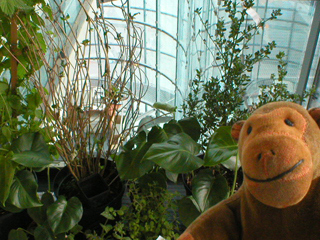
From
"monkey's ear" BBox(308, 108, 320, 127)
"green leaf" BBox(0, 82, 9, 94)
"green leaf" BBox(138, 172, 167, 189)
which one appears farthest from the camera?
"green leaf" BBox(138, 172, 167, 189)

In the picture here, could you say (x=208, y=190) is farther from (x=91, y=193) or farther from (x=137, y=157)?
(x=91, y=193)

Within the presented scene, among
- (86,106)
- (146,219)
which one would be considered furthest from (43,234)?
(86,106)

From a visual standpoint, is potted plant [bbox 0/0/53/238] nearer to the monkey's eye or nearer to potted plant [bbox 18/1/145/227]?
potted plant [bbox 18/1/145/227]

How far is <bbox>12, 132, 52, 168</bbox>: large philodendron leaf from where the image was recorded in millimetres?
960

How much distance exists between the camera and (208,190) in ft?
3.56

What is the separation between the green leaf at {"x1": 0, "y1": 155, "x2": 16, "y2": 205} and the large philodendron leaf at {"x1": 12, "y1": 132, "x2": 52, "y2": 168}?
0.14 feet

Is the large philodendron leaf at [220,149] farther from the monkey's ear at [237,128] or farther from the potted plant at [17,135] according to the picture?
the potted plant at [17,135]

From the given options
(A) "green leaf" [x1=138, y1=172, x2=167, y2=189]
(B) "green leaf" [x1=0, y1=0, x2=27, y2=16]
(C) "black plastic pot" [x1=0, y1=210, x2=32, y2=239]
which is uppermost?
(B) "green leaf" [x1=0, y1=0, x2=27, y2=16]

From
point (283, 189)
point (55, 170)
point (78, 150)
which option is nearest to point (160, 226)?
point (78, 150)

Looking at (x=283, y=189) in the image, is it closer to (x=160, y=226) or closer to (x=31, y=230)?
(x=160, y=226)

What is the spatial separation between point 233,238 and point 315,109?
12.0 inches

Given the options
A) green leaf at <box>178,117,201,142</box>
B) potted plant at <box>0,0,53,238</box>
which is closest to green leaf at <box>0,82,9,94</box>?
potted plant at <box>0,0,53,238</box>

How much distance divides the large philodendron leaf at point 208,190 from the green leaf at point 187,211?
0.10ft

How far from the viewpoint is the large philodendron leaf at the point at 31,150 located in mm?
960
